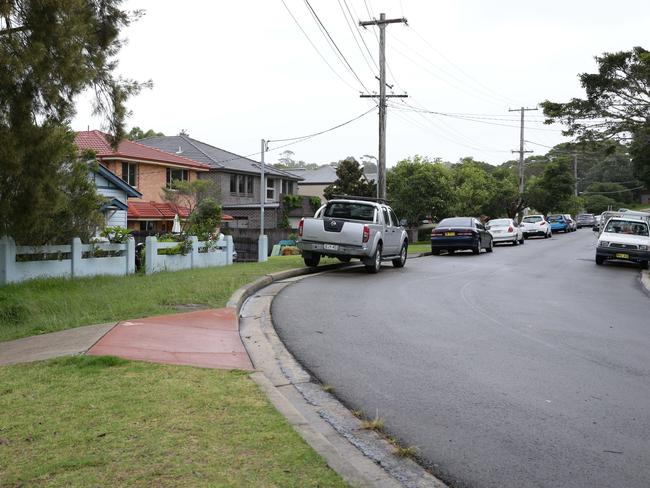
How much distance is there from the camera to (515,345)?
827 cm

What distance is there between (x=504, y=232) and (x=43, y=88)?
27669mm

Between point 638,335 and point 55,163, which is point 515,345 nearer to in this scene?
point 638,335

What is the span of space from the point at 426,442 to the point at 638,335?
5.89 metres

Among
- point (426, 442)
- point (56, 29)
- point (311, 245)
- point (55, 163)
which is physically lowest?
point (426, 442)

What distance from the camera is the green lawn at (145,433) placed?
3799mm

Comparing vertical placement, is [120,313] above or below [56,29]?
below

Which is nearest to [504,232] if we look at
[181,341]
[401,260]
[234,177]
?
[401,260]

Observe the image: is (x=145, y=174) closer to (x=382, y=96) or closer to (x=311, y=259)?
(x=382, y=96)

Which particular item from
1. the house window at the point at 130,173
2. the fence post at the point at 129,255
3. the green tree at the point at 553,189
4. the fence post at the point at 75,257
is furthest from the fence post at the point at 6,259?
the green tree at the point at 553,189

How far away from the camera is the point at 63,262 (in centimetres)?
1335

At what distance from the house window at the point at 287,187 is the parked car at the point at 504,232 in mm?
21382

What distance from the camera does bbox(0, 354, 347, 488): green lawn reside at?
3.80 metres

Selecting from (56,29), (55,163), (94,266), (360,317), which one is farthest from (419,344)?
(94,266)

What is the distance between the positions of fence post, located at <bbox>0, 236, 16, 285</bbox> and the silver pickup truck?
7333mm
